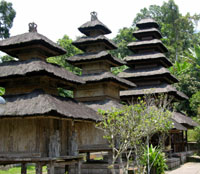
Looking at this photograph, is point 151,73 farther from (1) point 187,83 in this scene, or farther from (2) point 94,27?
(1) point 187,83

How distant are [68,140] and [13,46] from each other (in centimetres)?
629

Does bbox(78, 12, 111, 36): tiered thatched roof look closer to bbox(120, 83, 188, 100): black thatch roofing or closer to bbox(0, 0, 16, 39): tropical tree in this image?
bbox(120, 83, 188, 100): black thatch roofing

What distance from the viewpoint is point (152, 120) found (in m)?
14.5

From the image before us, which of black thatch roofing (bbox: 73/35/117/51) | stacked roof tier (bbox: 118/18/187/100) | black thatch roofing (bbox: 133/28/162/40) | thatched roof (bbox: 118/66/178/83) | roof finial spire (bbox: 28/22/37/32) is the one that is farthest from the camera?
black thatch roofing (bbox: 133/28/162/40)

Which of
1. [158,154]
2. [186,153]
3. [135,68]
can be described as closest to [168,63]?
[135,68]

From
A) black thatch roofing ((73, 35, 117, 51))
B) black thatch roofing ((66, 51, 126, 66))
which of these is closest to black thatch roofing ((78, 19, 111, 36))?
black thatch roofing ((73, 35, 117, 51))

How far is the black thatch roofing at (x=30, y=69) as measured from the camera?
645 inches

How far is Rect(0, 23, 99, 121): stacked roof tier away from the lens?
50.1 ft

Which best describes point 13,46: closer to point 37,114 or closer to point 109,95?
point 37,114

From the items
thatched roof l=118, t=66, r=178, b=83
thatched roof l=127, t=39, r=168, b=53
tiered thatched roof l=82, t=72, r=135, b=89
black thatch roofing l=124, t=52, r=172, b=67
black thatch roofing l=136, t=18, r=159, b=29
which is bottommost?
tiered thatched roof l=82, t=72, r=135, b=89

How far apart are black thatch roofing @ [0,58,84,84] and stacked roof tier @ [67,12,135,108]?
18.4 feet

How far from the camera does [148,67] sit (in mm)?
31812

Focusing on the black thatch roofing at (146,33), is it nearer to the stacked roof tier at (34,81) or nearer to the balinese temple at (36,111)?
the stacked roof tier at (34,81)

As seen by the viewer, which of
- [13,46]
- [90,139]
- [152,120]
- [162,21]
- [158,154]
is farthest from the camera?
[162,21]
